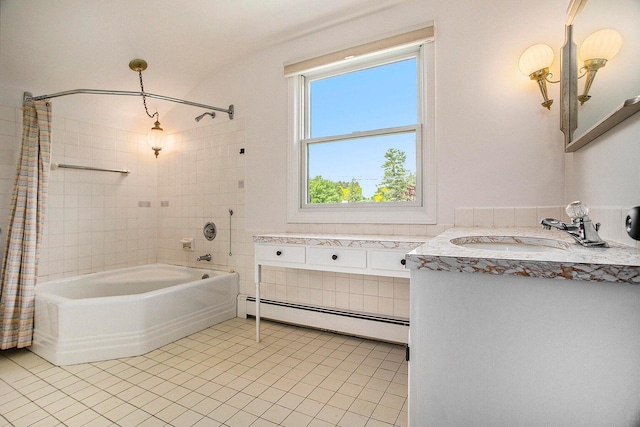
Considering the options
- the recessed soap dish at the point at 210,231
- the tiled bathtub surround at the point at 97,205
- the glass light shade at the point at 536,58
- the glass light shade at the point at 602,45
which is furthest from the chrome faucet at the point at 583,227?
the tiled bathtub surround at the point at 97,205

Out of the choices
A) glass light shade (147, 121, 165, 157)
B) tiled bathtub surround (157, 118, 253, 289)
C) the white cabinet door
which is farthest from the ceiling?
the white cabinet door

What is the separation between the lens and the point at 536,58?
1774mm

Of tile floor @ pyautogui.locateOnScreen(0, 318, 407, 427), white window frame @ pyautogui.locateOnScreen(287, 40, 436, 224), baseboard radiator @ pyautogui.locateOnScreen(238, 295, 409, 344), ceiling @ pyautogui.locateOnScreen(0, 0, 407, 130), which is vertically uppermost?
ceiling @ pyautogui.locateOnScreen(0, 0, 407, 130)

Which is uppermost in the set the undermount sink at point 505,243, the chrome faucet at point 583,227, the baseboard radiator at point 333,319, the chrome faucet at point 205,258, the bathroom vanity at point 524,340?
the chrome faucet at point 583,227

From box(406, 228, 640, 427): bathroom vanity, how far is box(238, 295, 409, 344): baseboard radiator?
1567mm

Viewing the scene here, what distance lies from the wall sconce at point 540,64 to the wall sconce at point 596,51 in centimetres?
39

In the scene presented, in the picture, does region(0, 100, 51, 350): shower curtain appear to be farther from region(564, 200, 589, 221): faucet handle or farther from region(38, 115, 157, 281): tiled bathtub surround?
region(564, 200, 589, 221): faucet handle

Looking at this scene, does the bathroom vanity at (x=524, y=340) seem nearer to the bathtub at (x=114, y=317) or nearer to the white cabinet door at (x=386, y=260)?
the white cabinet door at (x=386, y=260)

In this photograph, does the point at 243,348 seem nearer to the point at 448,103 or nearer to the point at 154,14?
the point at 448,103

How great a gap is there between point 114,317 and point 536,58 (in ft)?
10.3

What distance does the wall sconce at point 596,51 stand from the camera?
1.04 meters

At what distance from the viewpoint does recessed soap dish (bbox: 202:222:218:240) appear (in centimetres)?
320

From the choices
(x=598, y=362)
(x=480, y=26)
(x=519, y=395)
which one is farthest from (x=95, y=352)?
(x=480, y=26)

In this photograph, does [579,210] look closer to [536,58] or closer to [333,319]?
[536,58]
